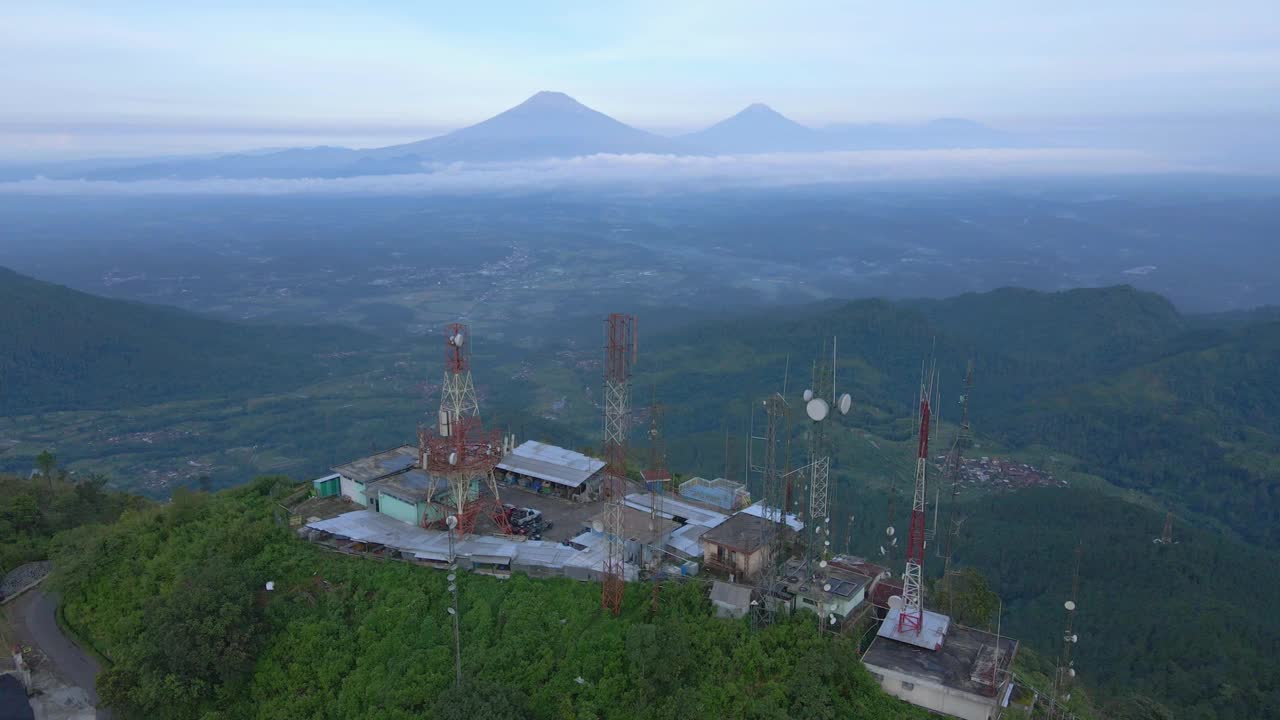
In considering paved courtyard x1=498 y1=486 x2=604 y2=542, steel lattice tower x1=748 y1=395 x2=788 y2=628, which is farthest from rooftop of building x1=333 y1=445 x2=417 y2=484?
steel lattice tower x1=748 y1=395 x2=788 y2=628

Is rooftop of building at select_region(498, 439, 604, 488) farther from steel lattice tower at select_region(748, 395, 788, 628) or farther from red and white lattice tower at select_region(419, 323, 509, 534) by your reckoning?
steel lattice tower at select_region(748, 395, 788, 628)

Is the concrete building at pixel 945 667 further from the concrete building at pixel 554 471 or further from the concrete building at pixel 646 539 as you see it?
the concrete building at pixel 554 471

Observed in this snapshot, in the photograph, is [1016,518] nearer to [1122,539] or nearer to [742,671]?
[1122,539]

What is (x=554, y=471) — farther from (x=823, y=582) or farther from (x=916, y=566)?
(x=916, y=566)

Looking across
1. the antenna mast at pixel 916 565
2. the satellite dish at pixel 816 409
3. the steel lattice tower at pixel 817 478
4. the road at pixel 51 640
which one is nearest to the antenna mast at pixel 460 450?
the steel lattice tower at pixel 817 478

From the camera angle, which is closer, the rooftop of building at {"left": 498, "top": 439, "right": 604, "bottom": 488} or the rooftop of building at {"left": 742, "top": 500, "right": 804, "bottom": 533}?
the rooftop of building at {"left": 742, "top": 500, "right": 804, "bottom": 533}
